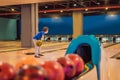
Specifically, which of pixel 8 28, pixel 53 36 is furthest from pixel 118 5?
pixel 8 28

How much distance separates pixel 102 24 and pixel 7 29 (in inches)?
479

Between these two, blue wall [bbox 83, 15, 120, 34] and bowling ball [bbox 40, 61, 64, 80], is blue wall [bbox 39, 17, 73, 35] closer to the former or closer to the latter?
blue wall [bbox 83, 15, 120, 34]

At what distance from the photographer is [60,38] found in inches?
1137

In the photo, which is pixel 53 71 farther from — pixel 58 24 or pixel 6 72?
pixel 58 24

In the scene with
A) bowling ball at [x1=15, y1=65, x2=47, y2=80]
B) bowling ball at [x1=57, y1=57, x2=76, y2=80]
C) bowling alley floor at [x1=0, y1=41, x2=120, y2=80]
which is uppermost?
bowling ball at [x1=15, y1=65, x2=47, y2=80]

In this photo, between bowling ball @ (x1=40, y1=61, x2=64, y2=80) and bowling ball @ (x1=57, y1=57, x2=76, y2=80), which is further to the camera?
bowling ball @ (x1=57, y1=57, x2=76, y2=80)

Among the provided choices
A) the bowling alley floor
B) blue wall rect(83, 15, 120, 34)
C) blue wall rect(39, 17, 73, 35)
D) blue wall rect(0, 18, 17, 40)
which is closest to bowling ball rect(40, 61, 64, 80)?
the bowling alley floor

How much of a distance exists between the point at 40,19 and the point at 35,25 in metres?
13.2

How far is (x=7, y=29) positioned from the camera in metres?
30.7

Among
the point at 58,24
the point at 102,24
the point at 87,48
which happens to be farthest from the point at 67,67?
the point at 58,24

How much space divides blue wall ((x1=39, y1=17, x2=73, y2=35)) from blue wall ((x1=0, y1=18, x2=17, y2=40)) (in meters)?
4.19

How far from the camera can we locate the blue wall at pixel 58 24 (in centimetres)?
2844

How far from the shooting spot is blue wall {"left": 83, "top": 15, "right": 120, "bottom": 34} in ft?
85.2

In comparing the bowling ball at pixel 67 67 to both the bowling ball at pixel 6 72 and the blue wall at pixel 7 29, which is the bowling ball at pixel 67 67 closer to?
the bowling ball at pixel 6 72
